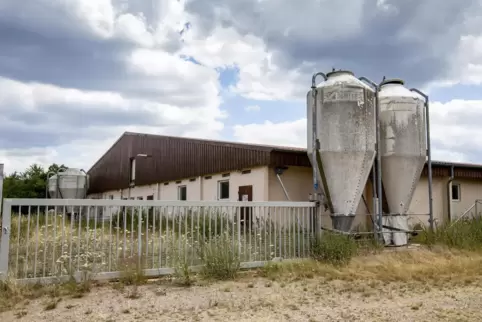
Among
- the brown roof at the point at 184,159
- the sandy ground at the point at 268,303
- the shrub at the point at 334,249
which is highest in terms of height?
the brown roof at the point at 184,159

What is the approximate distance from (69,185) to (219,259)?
28.4 m

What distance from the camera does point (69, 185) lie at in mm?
34438

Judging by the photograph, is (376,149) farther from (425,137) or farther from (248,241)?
(248,241)

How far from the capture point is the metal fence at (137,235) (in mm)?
7945

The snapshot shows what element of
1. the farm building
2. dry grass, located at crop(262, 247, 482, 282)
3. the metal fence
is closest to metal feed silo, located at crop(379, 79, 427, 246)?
the farm building

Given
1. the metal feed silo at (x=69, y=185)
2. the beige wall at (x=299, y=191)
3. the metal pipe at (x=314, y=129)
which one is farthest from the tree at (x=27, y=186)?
the metal pipe at (x=314, y=129)

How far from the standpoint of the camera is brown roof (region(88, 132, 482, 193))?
14906 millimetres

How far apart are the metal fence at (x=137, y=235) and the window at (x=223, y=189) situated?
6734 mm

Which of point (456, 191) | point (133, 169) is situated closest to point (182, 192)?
point (133, 169)

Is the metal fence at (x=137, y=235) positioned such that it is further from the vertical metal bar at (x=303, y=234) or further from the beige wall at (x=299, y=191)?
the beige wall at (x=299, y=191)

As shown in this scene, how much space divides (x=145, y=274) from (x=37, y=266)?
1882 mm

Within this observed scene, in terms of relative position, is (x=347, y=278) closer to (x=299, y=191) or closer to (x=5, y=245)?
(x=5, y=245)

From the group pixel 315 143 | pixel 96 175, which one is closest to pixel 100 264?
pixel 315 143

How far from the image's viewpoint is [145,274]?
28.4 feet
